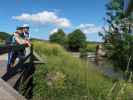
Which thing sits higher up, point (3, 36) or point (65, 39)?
point (3, 36)

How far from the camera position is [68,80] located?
9344 millimetres

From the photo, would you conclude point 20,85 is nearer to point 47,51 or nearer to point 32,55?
point 32,55

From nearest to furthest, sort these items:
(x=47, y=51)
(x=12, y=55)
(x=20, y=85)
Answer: (x=20, y=85) < (x=12, y=55) < (x=47, y=51)

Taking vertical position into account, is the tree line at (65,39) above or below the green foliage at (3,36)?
below

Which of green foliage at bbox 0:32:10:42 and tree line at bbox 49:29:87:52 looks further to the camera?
tree line at bbox 49:29:87:52

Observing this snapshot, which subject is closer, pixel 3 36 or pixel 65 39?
pixel 3 36

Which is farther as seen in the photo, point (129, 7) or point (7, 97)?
point (129, 7)

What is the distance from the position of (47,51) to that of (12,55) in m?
10.3

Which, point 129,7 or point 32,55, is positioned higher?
point 129,7

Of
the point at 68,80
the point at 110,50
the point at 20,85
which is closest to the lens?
the point at 20,85

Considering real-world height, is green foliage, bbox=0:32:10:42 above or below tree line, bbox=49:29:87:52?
above

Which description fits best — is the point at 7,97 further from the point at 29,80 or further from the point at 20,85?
the point at 29,80

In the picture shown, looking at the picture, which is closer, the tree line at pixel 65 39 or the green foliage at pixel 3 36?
the green foliage at pixel 3 36

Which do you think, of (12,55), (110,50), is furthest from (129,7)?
(110,50)
